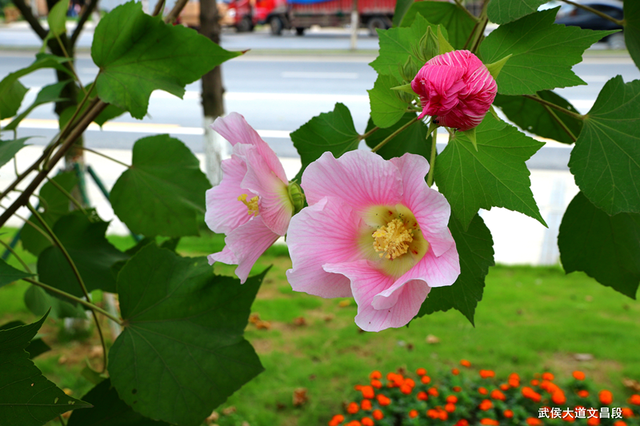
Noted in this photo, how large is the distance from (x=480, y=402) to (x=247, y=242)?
215 cm

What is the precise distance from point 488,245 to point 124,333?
15.5 inches

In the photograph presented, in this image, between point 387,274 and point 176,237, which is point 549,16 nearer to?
point 387,274

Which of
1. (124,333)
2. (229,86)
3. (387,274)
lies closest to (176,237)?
(124,333)

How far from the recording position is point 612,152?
449mm

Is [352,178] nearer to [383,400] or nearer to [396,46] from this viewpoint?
[396,46]

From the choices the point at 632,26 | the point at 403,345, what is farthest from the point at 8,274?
the point at 403,345

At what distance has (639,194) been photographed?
1.41ft

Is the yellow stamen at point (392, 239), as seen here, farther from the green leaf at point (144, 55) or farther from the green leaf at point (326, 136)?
the green leaf at point (144, 55)

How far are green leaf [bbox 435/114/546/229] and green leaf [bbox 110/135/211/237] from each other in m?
0.48

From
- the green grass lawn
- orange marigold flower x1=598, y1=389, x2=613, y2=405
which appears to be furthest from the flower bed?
the green grass lawn

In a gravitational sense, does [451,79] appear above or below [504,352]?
above

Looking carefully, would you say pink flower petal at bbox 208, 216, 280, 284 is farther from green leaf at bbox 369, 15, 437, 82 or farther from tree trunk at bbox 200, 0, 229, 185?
tree trunk at bbox 200, 0, 229, 185

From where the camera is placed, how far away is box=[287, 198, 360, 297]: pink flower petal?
0.34 meters

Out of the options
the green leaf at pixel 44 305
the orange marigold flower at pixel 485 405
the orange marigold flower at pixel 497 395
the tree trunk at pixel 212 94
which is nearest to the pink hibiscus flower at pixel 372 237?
the green leaf at pixel 44 305
